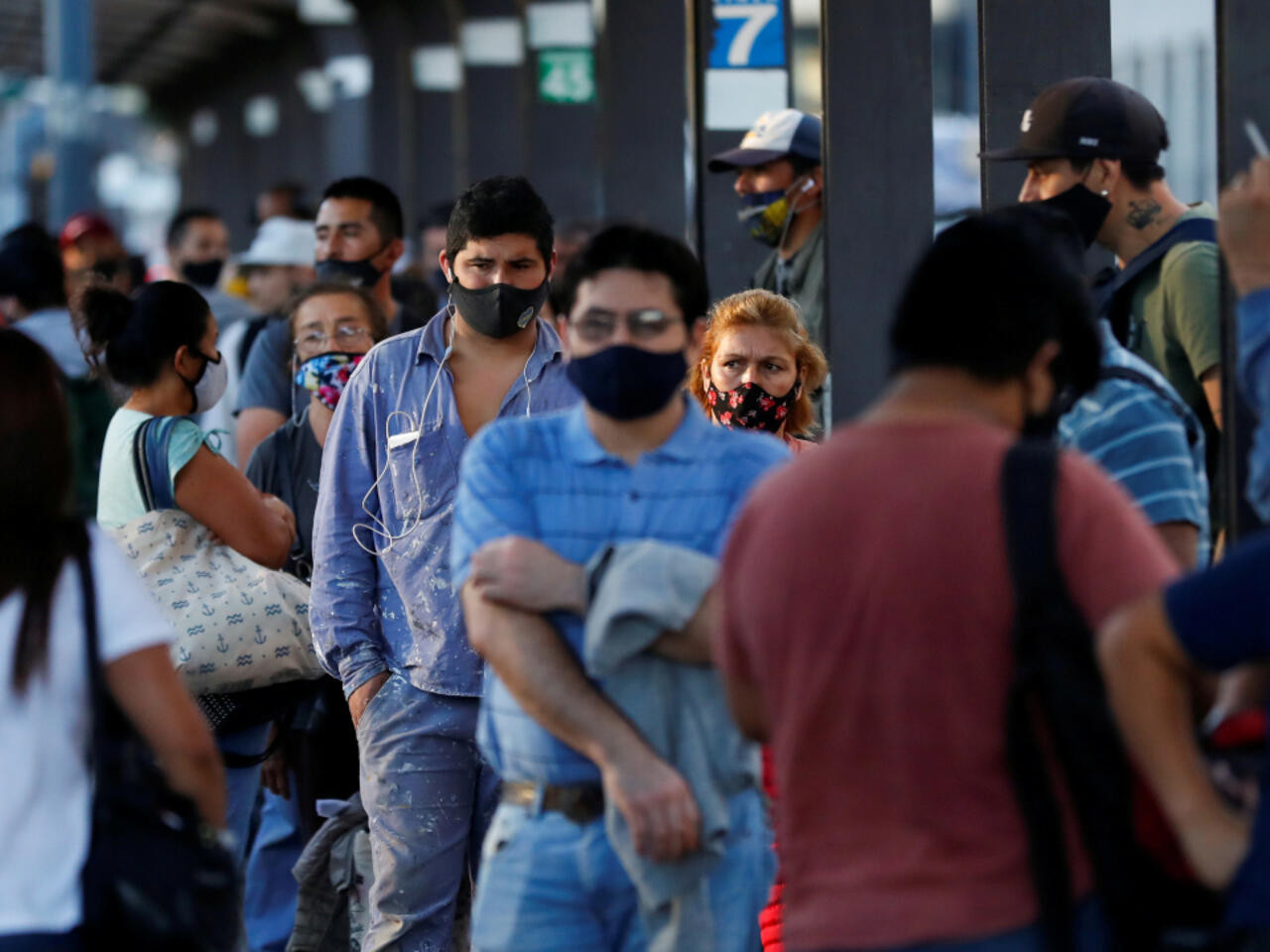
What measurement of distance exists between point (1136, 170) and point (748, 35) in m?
4.03

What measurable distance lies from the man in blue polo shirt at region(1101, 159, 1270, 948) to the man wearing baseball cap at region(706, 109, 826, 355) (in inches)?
182

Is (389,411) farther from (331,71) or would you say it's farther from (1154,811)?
(331,71)

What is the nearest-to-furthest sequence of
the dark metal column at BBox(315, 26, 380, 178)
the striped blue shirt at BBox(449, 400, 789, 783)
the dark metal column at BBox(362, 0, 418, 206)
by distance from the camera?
the striped blue shirt at BBox(449, 400, 789, 783), the dark metal column at BBox(362, 0, 418, 206), the dark metal column at BBox(315, 26, 380, 178)

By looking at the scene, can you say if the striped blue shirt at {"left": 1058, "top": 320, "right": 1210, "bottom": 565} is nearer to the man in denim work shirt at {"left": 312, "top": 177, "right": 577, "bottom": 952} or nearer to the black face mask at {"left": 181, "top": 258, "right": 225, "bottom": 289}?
the man in denim work shirt at {"left": 312, "top": 177, "right": 577, "bottom": 952}

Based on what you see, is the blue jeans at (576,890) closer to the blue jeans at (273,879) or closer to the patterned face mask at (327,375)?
the patterned face mask at (327,375)

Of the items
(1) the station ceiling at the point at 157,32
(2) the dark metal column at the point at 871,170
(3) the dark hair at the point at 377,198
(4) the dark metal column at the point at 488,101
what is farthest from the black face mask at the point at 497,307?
(1) the station ceiling at the point at 157,32

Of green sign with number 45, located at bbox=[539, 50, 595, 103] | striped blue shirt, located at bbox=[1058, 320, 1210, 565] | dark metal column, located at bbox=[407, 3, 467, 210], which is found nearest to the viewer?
striped blue shirt, located at bbox=[1058, 320, 1210, 565]

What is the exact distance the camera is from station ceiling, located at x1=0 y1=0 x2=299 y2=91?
78.6ft

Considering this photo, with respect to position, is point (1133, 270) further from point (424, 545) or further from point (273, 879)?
point (273, 879)

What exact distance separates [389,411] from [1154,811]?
2584 mm

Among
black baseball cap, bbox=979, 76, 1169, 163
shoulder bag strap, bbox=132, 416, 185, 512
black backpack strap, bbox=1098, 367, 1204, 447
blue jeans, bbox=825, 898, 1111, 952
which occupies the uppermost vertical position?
black baseball cap, bbox=979, 76, 1169, 163

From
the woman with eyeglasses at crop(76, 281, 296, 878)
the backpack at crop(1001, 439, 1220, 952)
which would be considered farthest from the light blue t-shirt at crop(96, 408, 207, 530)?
the backpack at crop(1001, 439, 1220, 952)

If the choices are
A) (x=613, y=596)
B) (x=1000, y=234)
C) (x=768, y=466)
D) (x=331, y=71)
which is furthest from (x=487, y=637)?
(x=331, y=71)

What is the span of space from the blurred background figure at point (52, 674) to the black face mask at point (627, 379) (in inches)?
32.9
